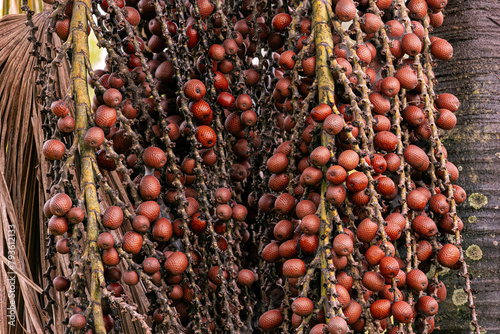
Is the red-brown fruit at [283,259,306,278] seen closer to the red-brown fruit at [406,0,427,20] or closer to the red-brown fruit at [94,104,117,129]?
the red-brown fruit at [94,104,117,129]

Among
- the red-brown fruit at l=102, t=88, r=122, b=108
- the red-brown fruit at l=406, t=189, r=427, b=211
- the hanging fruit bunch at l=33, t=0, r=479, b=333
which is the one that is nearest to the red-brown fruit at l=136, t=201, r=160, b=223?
the hanging fruit bunch at l=33, t=0, r=479, b=333

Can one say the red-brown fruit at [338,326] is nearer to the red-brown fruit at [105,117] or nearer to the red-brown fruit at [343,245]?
the red-brown fruit at [343,245]

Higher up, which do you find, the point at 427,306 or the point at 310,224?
the point at 310,224

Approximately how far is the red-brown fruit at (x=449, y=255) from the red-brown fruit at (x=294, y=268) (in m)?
0.31

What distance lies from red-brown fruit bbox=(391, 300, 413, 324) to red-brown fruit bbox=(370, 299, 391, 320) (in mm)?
11

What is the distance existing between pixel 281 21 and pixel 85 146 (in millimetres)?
522

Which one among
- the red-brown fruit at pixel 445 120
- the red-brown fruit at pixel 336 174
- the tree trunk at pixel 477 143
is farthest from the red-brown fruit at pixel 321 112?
the tree trunk at pixel 477 143

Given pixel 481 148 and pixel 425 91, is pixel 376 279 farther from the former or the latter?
pixel 481 148

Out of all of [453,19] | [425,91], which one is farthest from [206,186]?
[453,19]

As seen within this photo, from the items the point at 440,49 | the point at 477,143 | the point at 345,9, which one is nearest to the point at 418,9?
the point at 440,49

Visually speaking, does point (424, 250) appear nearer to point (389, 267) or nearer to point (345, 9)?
point (389, 267)

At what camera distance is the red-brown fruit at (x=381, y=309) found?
1.13 meters

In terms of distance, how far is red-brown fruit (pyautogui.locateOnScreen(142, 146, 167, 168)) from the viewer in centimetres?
124

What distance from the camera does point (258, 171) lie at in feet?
4.83
